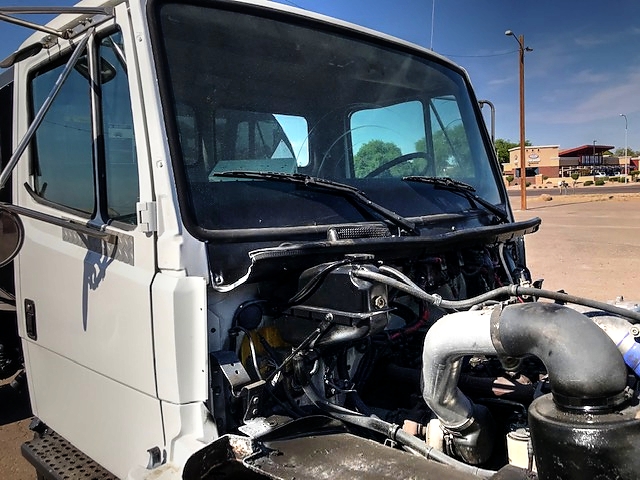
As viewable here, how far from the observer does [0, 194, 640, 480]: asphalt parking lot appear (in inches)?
176

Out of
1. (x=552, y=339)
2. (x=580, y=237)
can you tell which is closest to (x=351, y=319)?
(x=552, y=339)

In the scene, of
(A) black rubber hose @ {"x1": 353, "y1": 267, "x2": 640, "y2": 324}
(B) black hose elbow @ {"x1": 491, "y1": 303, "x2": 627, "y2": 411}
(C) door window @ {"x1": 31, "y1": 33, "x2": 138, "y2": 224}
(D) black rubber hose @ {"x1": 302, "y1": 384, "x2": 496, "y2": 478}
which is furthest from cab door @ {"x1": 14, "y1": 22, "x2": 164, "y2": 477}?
(B) black hose elbow @ {"x1": 491, "y1": 303, "x2": 627, "y2": 411}

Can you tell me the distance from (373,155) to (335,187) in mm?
644

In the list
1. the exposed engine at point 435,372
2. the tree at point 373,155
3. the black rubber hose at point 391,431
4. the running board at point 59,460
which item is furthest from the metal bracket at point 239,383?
the tree at point 373,155

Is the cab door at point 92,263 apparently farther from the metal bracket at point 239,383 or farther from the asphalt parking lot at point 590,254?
the asphalt parking lot at point 590,254

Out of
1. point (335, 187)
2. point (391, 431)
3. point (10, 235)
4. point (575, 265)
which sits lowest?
point (575, 265)

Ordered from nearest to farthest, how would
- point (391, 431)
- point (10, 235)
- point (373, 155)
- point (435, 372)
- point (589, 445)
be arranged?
point (589, 445), point (435, 372), point (391, 431), point (10, 235), point (373, 155)

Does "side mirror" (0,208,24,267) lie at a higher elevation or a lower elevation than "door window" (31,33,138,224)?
lower

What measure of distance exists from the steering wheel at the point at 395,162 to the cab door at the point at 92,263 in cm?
115

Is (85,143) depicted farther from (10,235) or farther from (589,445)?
(589,445)

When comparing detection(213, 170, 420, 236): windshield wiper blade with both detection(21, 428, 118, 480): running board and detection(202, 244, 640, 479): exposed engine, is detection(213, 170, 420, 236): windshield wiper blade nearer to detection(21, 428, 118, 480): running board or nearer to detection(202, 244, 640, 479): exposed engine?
detection(202, 244, 640, 479): exposed engine

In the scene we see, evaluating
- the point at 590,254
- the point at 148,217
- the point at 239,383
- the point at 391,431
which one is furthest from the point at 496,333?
the point at 590,254

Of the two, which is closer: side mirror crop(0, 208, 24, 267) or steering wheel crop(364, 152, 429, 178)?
side mirror crop(0, 208, 24, 267)

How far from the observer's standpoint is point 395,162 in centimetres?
318
